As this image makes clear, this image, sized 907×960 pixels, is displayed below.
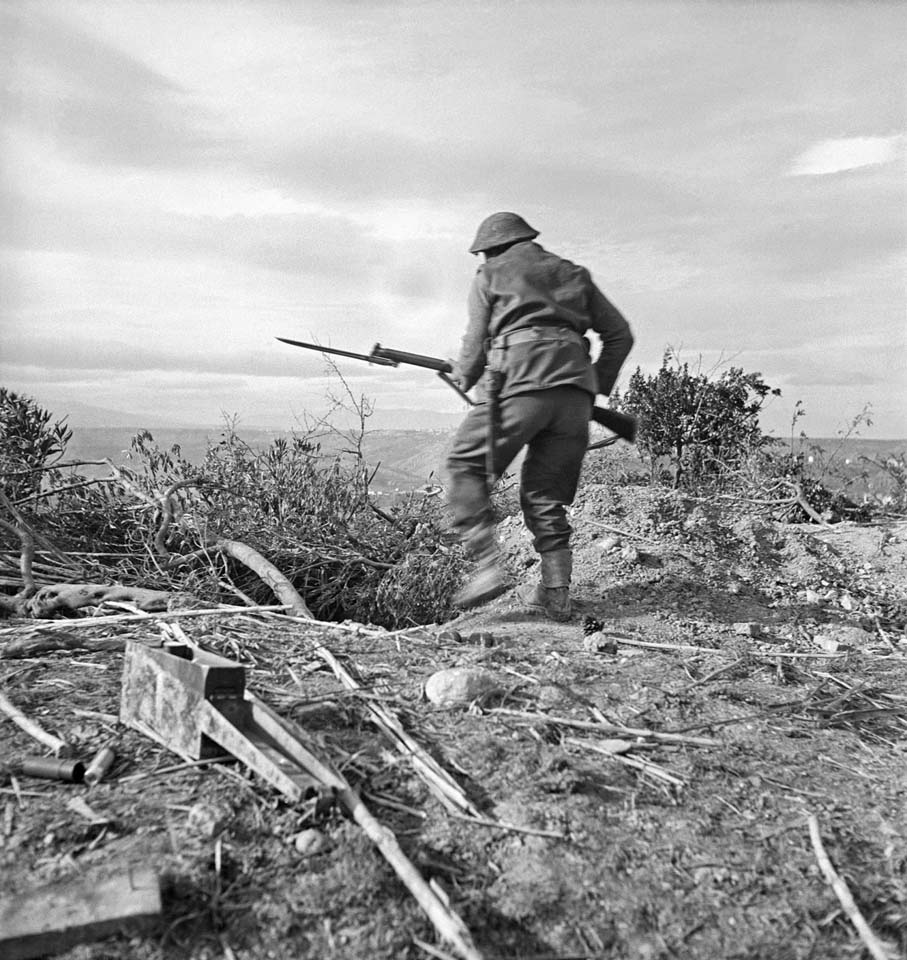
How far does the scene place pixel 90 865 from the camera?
8.10ft

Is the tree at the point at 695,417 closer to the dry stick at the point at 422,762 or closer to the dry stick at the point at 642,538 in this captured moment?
the dry stick at the point at 642,538

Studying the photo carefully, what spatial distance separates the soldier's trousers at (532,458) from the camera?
5.05 meters

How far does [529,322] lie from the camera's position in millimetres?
5023

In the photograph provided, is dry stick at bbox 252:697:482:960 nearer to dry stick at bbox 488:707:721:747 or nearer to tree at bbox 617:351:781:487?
dry stick at bbox 488:707:721:747

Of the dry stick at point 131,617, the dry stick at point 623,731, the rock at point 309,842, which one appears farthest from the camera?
the dry stick at point 131,617

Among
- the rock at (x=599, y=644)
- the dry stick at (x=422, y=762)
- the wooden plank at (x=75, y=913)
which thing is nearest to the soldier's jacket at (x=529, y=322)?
the rock at (x=599, y=644)

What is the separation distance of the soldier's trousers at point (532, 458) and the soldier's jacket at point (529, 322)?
0.11 metres

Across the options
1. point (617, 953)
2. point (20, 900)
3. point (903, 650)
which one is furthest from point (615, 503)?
point (20, 900)

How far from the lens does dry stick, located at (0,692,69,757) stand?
3.06 metres

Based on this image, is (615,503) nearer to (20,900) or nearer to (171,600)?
(171,600)

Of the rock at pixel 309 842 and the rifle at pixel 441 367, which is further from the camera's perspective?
the rifle at pixel 441 367

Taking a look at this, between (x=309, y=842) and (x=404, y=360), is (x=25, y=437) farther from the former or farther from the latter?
(x=309, y=842)

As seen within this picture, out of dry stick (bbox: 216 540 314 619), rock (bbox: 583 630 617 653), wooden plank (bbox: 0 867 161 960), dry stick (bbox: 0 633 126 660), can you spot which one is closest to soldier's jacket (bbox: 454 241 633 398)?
rock (bbox: 583 630 617 653)

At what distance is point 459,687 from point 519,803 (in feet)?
2.52
